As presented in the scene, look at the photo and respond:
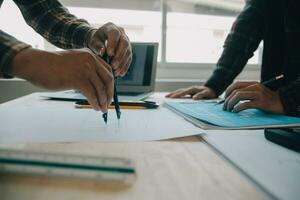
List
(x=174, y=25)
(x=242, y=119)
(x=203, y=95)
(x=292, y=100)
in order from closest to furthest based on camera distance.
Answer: (x=242, y=119)
(x=292, y=100)
(x=203, y=95)
(x=174, y=25)

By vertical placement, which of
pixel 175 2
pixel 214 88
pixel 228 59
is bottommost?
pixel 214 88

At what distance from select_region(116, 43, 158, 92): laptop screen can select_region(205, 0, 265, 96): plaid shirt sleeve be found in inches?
9.6

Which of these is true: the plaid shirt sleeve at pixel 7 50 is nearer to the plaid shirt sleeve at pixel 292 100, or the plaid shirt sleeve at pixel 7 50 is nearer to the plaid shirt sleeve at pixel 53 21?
the plaid shirt sleeve at pixel 53 21

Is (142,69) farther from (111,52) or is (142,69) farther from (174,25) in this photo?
(174,25)

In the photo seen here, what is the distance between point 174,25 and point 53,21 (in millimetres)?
1101

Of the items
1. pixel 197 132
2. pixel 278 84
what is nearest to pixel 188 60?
pixel 278 84

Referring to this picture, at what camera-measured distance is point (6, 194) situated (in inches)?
10.2

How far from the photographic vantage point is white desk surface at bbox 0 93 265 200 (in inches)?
10.4

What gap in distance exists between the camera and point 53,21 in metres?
0.98

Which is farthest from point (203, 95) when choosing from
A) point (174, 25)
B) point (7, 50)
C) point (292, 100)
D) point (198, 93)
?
point (174, 25)

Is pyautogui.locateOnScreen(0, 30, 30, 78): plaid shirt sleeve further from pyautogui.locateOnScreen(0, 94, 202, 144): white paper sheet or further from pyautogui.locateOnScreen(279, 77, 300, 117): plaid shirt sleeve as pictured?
pyautogui.locateOnScreen(279, 77, 300, 117): plaid shirt sleeve

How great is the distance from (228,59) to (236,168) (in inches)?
34.7

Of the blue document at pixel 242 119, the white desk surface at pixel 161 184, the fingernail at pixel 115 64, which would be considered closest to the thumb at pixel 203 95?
the blue document at pixel 242 119

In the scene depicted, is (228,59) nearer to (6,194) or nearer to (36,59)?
(36,59)
